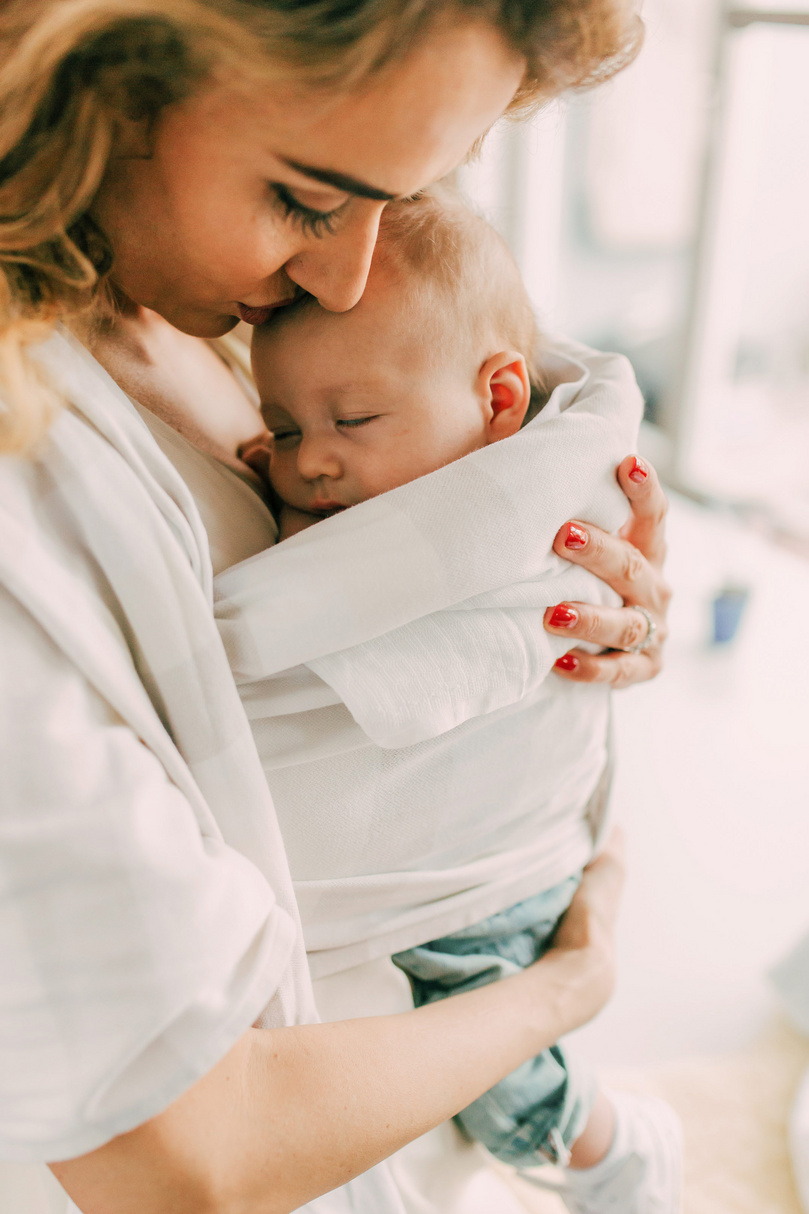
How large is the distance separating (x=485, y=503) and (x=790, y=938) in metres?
1.22

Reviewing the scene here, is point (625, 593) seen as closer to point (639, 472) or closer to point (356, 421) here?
point (639, 472)

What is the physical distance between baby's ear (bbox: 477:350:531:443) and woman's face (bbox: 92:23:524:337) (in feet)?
0.86

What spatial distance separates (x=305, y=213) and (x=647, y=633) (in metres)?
0.61

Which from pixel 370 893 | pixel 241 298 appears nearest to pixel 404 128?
pixel 241 298

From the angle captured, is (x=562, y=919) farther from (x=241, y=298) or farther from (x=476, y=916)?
(x=241, y=298)

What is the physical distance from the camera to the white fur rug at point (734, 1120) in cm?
126

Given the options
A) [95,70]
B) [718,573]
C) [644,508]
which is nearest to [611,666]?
[644,508]

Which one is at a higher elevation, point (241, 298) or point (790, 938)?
point (241, 298)

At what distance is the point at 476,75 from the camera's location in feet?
1.86

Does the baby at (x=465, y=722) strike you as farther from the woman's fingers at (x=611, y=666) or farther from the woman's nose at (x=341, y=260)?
the woman's nose at (x=341, y=260)

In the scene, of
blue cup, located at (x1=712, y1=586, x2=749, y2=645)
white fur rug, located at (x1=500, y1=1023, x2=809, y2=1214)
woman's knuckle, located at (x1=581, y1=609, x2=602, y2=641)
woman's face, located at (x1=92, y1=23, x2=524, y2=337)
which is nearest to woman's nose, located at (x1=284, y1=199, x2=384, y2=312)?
woman's face, located at (x1=92, y1=23, x2=524, y2=337)

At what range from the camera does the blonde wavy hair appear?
19.9 inches

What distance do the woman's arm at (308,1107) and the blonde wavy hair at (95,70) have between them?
42cm

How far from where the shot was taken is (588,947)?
3.03 ft
